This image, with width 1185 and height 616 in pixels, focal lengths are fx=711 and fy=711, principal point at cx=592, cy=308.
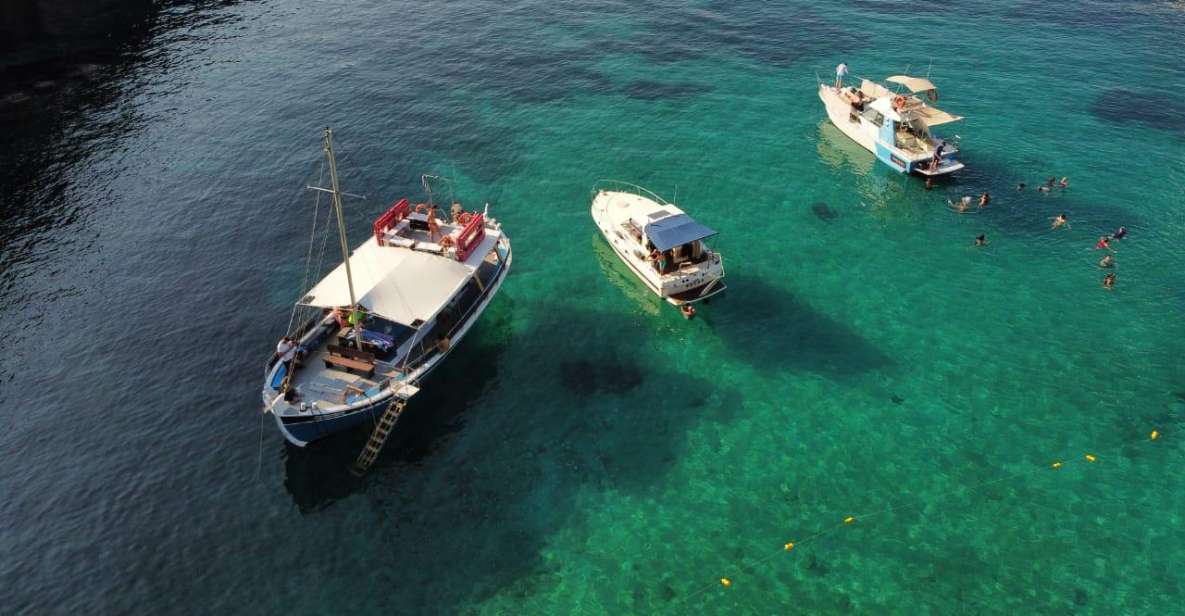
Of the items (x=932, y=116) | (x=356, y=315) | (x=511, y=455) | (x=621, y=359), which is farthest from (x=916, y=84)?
(x=356, y=315)

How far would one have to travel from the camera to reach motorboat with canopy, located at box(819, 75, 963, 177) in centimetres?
6719

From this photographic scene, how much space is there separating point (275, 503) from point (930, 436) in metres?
39.4

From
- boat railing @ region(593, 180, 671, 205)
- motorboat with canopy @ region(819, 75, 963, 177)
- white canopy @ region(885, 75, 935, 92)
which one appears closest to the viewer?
boat railing @ region(593, 180, 671, 205)

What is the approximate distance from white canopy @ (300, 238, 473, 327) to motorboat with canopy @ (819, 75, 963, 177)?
147 ft

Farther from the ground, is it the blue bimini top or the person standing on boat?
the blue bimini top

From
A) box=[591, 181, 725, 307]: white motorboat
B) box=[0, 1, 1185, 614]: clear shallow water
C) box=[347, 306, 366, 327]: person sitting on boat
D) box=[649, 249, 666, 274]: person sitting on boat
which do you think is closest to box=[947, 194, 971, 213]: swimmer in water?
box=[0, 1, 1185, 614]: clear shallow water

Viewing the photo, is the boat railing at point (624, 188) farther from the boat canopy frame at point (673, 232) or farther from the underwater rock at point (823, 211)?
the underwater rock at point (823, 211)

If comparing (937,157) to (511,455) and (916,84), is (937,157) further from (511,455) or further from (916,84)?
(511,455)

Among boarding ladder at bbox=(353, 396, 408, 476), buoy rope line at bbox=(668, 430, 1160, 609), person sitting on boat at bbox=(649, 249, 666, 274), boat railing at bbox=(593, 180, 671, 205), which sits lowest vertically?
buoy rope line at bbox=(668, 430, 1160, 609)

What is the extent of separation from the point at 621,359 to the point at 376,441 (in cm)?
1732

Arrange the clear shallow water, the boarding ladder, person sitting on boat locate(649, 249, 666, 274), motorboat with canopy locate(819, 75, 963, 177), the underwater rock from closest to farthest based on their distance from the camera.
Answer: the clear shallow water, the boarding ladder, person sitting on boat locate(649, 249, 666, 274), the underwater rock, motorboat with canopy locate(819, 75, 963, 177)

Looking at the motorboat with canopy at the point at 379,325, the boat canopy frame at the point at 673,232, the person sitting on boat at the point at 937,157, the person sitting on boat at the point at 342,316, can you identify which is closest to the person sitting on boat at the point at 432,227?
the motorboat with canopy at the point at 379,325

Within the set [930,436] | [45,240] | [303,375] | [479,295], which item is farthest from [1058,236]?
[45,240]

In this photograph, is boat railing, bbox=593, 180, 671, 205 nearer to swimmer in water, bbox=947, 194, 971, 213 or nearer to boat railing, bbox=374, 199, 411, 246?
boat railing, bbox=374, 199, 411, 246
